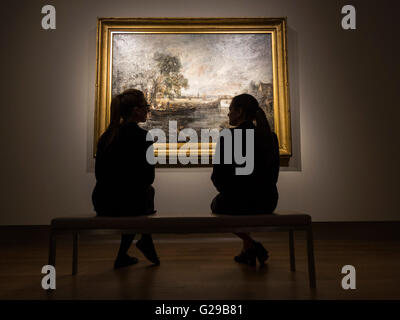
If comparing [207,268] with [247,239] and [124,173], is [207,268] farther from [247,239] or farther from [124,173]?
[124,173]

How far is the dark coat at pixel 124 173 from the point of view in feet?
7.02

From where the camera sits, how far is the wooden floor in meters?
1.80

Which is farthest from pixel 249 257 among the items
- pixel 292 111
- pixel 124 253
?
pixel 292 111

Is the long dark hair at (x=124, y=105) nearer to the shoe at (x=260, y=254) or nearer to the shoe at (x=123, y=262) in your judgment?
the shoe at (x=123, y=262)

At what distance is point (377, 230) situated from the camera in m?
3.85

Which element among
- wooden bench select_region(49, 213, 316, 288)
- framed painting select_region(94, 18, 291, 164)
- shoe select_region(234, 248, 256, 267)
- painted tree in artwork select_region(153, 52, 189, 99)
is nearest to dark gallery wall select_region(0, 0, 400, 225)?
framed painting select_region(94, 18, 291, 164)

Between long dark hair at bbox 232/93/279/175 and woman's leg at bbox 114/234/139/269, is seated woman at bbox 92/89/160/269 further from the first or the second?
long dark hair at bbox 232/93/279/175

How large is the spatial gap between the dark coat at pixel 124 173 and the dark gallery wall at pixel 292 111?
170cm

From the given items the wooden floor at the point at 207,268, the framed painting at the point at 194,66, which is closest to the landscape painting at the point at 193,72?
the framed painting at the point at 194,66

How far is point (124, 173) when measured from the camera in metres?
2.18

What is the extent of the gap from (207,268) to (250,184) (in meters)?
0.78

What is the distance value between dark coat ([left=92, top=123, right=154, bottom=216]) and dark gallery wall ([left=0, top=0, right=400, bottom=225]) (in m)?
1.70

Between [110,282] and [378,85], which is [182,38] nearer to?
[378,85]
